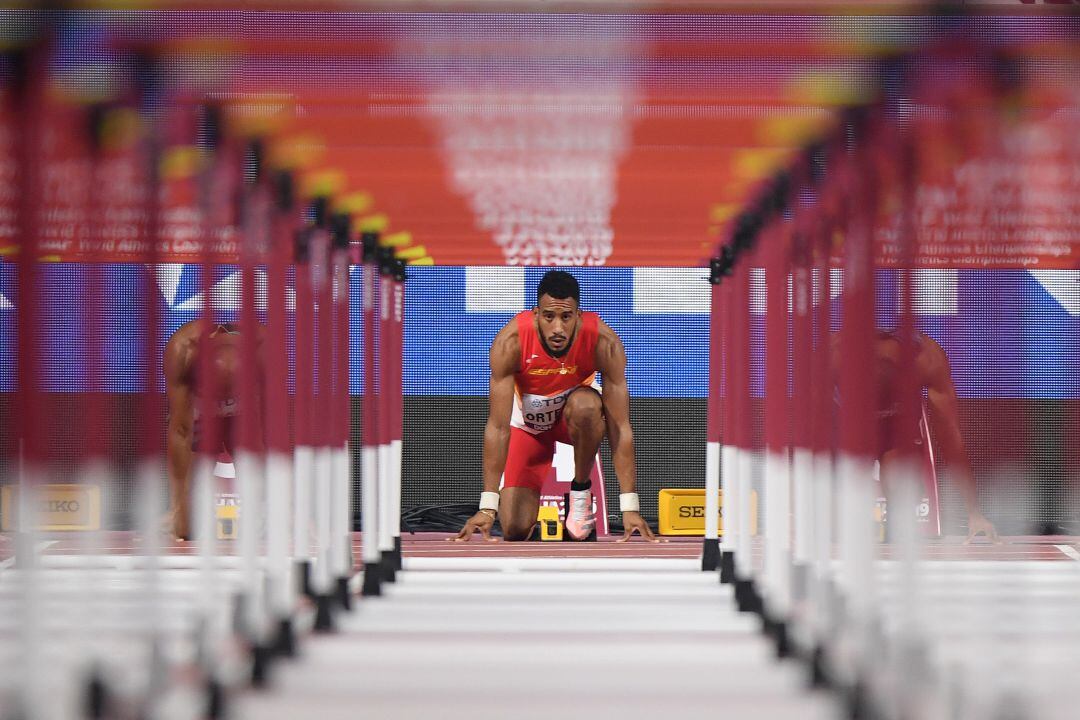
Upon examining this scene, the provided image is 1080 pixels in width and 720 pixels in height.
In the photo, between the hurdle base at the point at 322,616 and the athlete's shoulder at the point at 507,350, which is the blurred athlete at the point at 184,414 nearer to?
the athlete's shoulder at the point at 507,350

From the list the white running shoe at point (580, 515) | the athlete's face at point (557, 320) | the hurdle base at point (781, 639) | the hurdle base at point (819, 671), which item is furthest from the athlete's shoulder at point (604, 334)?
the hurdle base at point (819, 671)

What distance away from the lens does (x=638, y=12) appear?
2229 millimetres

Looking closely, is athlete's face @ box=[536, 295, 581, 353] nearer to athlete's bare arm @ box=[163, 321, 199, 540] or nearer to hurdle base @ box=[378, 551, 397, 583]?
hurdle base @ box=[378, 551, 397, 583]

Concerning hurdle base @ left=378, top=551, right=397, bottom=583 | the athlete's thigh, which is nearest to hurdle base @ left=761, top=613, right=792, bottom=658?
hurdle base @ left=378, top=551, right=397, bottom=583

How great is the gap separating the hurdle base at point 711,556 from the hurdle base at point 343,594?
1.65 metres

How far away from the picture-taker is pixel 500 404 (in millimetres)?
6008

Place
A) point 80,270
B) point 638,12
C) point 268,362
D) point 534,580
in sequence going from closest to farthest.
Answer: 1. point 638,12
2. point 80,270
3. point 268,362
4. point 534,580

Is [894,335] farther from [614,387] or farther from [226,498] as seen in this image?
[226,498]

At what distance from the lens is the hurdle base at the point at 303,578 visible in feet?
13.8

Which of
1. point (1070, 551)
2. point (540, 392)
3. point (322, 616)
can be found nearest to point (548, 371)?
point (540, 392)

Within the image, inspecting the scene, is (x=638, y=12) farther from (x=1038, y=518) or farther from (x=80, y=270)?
(x=1038, y=518)

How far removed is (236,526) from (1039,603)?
385 cm

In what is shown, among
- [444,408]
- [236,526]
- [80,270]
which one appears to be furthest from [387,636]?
[444,408]

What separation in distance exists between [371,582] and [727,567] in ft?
4.33
